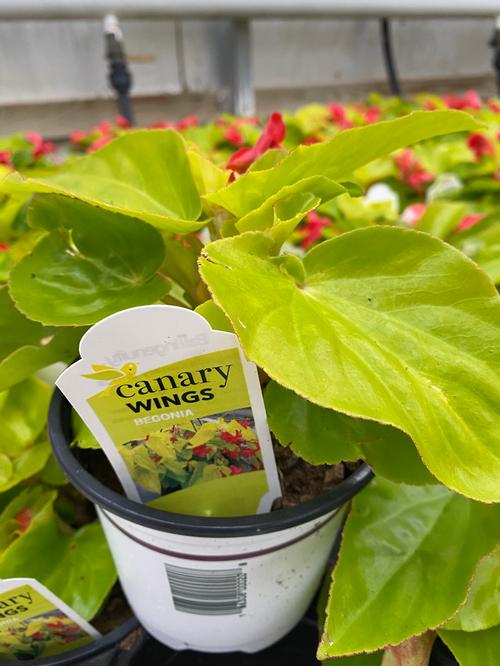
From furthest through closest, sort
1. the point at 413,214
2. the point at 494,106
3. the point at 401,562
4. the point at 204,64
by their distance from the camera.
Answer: the point at 204,64, the point at 494,106, the point at 413,214, the point at 401,562

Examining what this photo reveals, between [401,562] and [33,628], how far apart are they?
0.26 metres

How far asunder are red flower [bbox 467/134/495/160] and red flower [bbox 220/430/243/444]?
1.01 m

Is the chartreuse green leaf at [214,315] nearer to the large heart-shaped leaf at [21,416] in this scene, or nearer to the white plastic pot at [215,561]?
the white plastic pot at [215,561]

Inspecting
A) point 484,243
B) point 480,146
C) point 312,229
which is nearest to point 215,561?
point 484,243

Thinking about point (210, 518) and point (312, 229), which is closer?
point (210, 518)

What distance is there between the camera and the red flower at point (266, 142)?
411 millimetres

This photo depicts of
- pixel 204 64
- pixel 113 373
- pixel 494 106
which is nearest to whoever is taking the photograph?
pixel 113 373

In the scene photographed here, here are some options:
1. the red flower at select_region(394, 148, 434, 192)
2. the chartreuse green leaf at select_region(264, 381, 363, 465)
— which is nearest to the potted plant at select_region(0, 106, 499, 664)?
the chartreuse green leaf at select_region(264, 381, 363, 465)

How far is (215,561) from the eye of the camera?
0.34m

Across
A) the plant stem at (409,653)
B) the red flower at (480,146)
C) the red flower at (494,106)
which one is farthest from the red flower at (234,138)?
the plant stem at (409,653)

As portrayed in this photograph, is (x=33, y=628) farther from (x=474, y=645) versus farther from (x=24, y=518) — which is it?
(x=474, y=645)

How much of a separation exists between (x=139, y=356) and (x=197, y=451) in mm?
85

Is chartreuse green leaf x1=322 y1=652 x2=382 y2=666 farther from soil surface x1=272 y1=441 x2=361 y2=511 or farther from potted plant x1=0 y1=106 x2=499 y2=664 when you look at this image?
soil surface x1=272 y1=441 x2=361 y2=511

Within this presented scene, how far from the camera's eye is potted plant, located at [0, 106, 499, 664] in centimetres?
26
